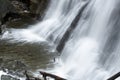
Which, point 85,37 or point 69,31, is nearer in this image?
point 85,37

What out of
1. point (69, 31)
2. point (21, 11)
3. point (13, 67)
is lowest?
point (13, 67)

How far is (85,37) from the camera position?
1352 cm

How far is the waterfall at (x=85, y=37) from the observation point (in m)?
11.4

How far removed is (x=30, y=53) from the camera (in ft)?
42.2

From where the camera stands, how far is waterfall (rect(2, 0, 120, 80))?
448 inches

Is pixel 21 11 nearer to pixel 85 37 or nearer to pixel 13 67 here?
pixel 85 37

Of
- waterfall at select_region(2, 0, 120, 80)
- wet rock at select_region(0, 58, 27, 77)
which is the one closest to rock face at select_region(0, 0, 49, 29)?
waterfall at select_region(2, 0, 120, 80)

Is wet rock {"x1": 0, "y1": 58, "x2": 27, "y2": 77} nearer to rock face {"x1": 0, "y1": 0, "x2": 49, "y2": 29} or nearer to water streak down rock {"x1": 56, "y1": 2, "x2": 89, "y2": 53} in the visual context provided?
water streak down rock {"x1": 56, "y1": 2, "x2": 89, "y2": 53}

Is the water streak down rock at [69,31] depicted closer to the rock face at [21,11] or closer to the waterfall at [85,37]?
the waterfall at [85,37]

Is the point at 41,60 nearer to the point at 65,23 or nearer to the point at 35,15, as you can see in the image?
the point at 65,23

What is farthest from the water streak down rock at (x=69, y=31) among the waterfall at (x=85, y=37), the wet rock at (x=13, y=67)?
the wet rock at (x=13, y=67)

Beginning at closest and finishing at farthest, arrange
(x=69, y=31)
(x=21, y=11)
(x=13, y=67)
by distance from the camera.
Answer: (x=13, y=67), (x=69, y=31), (x=21, y=11)

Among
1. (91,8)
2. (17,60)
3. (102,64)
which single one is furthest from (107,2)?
(17,60)

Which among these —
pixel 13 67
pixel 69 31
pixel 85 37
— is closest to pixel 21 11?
pixel 69 31
